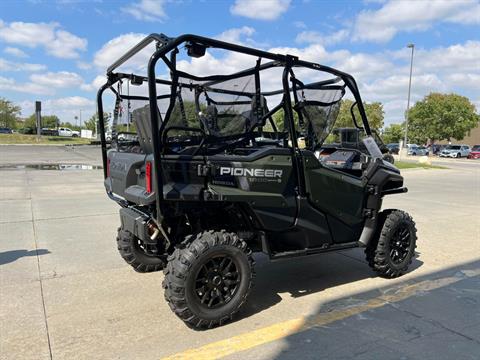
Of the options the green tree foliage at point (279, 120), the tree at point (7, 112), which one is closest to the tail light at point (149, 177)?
the green tree foliage at point (279, 120)

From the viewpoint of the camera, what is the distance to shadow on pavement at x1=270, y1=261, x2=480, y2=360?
327 centimetres

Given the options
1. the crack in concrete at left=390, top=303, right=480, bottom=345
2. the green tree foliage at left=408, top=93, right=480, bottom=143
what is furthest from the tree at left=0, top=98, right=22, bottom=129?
the crack in concrete at left=390, top=303, right=480, bottom=345

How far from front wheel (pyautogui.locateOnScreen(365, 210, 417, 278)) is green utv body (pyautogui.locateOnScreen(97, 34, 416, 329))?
13 mm

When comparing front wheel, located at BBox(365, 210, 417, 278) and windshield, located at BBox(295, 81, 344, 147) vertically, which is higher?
windshield, located at BBox(295, 81, 344, 147)

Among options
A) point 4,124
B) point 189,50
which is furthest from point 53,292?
point 4,124

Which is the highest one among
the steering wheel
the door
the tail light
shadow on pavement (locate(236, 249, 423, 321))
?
the steering wheel

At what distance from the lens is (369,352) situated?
3.26 m

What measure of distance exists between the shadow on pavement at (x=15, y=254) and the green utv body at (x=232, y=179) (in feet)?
4.94

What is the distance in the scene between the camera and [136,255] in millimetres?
4945

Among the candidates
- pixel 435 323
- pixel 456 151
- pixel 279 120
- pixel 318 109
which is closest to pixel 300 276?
pixel 435 323

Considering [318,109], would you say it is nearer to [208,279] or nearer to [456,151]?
[208,279]

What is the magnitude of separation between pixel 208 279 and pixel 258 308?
70cm

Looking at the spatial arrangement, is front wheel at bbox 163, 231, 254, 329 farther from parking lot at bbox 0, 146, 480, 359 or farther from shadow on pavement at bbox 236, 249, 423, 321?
shadow on pavement at bbox 236, 249, 423, 321

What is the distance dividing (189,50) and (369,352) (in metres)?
2.69
